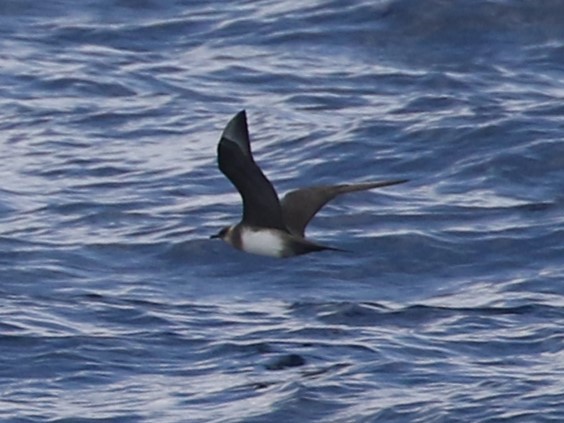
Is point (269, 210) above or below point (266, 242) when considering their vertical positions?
above

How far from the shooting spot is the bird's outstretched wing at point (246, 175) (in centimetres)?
1010

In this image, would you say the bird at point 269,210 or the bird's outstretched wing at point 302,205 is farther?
the bird's outstretched wing at point 302,205

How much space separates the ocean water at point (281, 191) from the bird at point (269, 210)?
2.48 ft

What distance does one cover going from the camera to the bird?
10.3 metres

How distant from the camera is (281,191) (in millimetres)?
14430

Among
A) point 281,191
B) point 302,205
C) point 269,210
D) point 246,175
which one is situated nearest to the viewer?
point 246,175

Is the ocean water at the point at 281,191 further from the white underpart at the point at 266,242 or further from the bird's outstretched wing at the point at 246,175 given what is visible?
the bird's outstretched wing at the point at 246,175

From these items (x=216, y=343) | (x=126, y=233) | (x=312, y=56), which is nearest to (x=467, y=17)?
(x=312, y=56)

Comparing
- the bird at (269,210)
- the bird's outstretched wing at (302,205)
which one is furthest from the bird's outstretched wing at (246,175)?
the bird's outstretched wing at (302,205)

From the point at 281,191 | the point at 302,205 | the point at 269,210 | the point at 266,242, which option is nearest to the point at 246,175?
the point at 269,210

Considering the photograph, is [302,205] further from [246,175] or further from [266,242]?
[246,175]

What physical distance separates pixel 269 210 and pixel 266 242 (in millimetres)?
173

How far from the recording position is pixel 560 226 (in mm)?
13562

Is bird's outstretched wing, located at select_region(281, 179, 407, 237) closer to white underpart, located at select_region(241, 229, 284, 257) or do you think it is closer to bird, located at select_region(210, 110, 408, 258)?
bird, located at select_region(210, 110, 408, 258)
